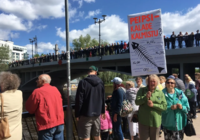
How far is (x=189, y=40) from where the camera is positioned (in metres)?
12.2

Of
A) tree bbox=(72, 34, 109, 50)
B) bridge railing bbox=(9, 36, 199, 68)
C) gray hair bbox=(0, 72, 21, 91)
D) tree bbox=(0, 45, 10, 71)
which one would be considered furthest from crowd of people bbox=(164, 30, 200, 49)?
tree bbox=(72, 34, 109, 50)

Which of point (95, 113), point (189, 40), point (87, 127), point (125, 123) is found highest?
point (189, 40)

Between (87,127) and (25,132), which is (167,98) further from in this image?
(25,132)

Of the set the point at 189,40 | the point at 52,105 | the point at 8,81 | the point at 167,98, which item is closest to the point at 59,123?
the point at 52,105

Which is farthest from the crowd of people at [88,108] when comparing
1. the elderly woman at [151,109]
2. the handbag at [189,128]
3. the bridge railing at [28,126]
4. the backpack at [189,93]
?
the backpack at [189,93]

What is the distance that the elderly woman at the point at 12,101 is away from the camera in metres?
2.20

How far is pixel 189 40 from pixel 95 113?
11.4m

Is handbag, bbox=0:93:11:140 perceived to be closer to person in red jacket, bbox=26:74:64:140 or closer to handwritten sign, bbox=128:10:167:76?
person in red jacket, bbox=26:74:64:140

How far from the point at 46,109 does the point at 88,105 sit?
0.68 meters

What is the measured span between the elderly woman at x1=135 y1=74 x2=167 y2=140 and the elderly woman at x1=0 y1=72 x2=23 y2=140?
191cm

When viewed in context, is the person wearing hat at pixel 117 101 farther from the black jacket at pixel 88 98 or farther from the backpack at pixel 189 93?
the backpack at pixel 189 93

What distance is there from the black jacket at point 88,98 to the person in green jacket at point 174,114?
124 cm

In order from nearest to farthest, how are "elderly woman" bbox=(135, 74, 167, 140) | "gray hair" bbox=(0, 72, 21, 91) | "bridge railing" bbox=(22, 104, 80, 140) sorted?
1. "gray hair" bbox=(0, 72, 21, 91)
2. "elderly woman" bbox=(135, 74, 167, 140)
3. "bridge railing" bbox=(22, 104, 80, 140)

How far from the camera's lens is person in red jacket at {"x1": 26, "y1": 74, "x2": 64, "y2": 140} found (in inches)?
100
